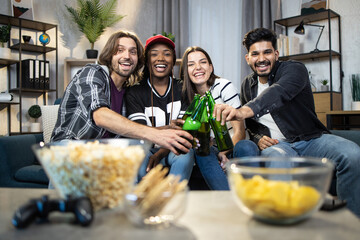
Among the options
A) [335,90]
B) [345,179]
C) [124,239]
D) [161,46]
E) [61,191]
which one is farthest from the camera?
[335,90]

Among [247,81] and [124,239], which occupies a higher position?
[247,81]

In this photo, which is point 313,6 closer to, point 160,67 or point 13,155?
point 160,67

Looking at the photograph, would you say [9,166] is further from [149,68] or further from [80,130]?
[149,68]

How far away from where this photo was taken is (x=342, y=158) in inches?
63.7

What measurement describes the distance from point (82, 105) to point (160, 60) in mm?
642

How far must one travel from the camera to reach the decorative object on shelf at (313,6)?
11.8ft

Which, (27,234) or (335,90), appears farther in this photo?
(335,90)

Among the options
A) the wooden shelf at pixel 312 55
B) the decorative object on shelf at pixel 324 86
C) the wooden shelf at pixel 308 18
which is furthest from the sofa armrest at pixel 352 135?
the wooden shelf at pixel 308 18

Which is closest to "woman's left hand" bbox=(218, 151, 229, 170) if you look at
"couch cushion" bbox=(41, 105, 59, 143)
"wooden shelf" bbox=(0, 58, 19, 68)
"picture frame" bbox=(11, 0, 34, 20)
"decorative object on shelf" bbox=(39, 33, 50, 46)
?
"couch cushion" bbox=(41, 105, 59, 143)

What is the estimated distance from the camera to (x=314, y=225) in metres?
0.60

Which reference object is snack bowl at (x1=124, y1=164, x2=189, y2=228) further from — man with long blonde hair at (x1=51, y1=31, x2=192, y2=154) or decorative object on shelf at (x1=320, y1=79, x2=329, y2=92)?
decorative object on shelf at (x1=320, y1=79, x2=329, y2=92)

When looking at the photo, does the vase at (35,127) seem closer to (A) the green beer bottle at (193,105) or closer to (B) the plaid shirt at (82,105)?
(B) the plaid shirt at (82,105)

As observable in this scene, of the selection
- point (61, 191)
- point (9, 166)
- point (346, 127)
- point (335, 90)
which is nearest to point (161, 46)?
point (9, 166)

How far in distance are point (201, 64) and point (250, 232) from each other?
1.64m
